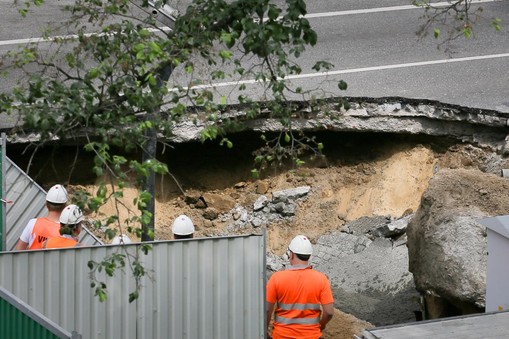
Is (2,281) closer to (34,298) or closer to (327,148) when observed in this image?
(34,298)

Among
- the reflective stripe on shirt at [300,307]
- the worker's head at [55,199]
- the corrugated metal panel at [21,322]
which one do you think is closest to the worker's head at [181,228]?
the worker's head at [55,199]

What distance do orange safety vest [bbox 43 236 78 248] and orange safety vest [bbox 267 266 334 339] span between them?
1.71 metres

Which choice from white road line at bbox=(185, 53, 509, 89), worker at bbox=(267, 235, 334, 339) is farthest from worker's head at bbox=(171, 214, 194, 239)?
white road line at bbox=(185, 53, 509, 89)

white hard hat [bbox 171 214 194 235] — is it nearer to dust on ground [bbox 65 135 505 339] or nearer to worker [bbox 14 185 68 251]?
worker [bbox 14 185 68 251]

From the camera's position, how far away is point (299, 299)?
315 inches

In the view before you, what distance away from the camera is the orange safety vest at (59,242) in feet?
27.5

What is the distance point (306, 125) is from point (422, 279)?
139 inches

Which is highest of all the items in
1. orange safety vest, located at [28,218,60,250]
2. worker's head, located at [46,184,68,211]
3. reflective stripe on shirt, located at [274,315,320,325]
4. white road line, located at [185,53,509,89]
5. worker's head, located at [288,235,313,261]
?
white road line, located at [185,53,509,89]

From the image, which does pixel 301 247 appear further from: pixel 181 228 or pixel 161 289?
pixel 181 228

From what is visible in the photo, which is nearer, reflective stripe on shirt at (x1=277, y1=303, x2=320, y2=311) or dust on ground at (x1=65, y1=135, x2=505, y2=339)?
reflective stripe on shirt at (x1=277, y1=303, x2=320, y2=311)

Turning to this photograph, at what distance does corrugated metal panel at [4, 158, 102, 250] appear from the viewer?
9.79 m

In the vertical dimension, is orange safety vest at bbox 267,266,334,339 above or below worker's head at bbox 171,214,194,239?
below

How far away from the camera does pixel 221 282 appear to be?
823 cm

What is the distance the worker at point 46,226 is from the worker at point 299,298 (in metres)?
2.02
